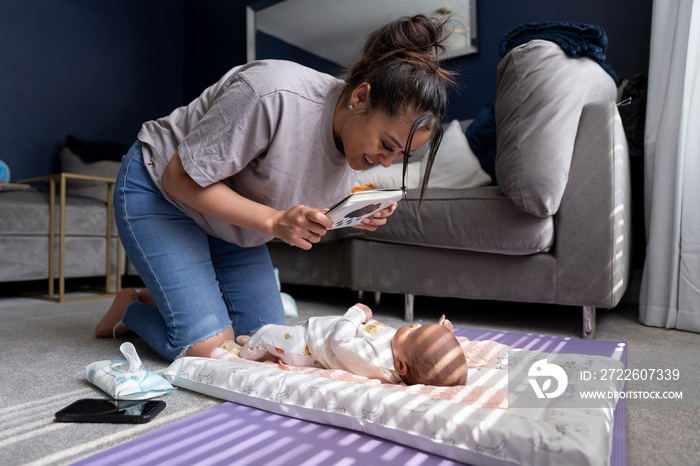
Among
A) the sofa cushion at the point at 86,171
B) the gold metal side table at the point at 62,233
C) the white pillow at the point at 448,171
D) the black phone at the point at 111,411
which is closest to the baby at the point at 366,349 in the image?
the black phone at the point at 111,411

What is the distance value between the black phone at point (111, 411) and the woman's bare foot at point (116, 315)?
25.1 inches

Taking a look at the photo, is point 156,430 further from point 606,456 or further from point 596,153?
point 596,153

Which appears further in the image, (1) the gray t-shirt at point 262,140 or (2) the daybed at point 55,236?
(2) the daybed at point 55,236

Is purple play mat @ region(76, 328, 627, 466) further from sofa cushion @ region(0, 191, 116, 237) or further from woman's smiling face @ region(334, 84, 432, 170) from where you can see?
sofa cushion @ region(0, 191, 116, 237)

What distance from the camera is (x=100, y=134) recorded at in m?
3.65

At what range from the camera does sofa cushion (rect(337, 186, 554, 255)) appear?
1621 millimetres

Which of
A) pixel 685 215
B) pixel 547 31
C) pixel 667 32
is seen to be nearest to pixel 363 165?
pixel 547 31

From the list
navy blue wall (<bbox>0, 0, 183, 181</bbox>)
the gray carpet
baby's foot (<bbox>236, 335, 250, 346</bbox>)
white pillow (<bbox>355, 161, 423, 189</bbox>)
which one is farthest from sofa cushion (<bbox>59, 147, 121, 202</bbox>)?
baby's foot (<bbox>236, 335, 250, 346</bbox>)

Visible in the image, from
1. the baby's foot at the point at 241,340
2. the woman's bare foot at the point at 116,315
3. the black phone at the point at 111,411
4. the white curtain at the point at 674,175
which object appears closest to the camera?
the black phone at the point at 111,411

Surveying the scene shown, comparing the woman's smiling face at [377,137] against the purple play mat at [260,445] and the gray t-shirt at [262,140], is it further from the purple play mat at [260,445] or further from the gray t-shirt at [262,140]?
the purple play mat at [260,445]

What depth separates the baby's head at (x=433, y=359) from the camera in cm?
96

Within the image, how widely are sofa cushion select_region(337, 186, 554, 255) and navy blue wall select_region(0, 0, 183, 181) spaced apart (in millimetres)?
2666

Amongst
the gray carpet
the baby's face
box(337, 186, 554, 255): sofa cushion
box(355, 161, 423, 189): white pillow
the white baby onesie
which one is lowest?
the gray carpet

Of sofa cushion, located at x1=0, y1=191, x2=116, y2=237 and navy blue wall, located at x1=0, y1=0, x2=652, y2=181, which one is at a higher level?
navy blue wall, located at x1=0, y1=0, x2=652, y2=181
